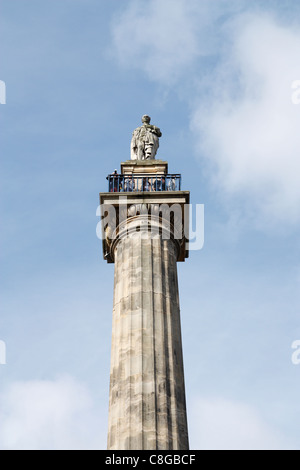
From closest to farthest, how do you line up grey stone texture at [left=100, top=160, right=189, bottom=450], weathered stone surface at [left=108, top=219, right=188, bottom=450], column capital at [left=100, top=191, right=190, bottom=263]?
weathered stone surface at [left=108, top=219, right=188, bottom=450]
grey stone texture at [left=100, top=160, right=189, bottom=450]
column capital at [left=100, top=191, right=190, bottom=263]

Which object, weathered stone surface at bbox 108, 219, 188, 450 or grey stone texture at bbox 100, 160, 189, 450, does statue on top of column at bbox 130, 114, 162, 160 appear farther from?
weathered stone surface at bbox 108, 219, 188, 450

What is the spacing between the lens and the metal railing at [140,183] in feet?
80.5

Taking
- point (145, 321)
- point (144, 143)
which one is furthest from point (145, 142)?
point (145, 321)

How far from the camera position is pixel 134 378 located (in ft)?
63.1

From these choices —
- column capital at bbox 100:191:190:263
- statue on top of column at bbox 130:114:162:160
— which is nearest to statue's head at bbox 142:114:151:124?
statue on top of column at bbox 130:114:162:160

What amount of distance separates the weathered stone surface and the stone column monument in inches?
1.0

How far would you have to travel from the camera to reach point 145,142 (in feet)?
87.8

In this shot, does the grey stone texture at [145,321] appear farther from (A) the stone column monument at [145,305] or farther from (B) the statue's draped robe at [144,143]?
(B) the statue's draped robe at [144,143]

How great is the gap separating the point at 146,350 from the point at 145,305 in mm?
1561

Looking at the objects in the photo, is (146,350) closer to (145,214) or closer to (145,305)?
(145,305)

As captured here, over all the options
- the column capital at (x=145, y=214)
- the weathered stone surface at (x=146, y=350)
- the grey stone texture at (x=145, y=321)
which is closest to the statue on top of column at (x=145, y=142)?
the grey stone texture at (x=145, y=321)

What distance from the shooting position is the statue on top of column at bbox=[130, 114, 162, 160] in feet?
87.1
